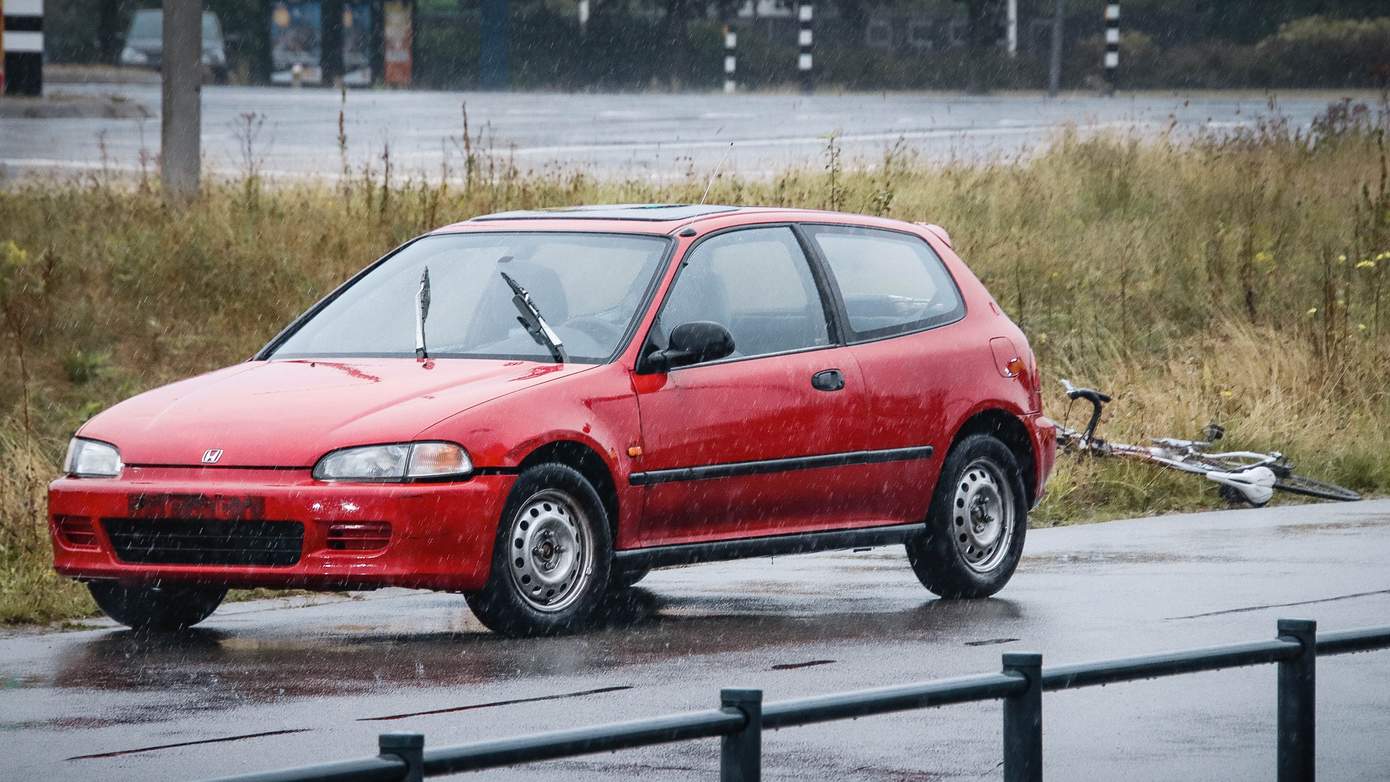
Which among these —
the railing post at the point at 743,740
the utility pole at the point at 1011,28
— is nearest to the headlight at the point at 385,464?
the railing post at the point at 743,740

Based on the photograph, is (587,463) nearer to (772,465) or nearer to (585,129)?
(772,465)

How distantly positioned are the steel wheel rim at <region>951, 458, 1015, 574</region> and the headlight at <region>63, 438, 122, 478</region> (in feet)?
11.2

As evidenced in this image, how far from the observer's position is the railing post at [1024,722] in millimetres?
4805

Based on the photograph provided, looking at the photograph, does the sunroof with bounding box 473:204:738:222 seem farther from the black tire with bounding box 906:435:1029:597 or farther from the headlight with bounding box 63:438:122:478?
the headlight with bounding box 63:438:122:478

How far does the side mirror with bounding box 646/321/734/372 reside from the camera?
967 centimetres

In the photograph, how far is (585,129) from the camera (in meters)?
31.8

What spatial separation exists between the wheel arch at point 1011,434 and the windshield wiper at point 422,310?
7.52ft

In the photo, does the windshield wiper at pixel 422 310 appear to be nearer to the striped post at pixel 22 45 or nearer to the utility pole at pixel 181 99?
the utility pole at pixel 181 99

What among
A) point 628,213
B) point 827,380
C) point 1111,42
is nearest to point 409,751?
point 827,380

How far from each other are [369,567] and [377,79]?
48149 mm

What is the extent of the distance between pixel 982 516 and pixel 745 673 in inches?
93.2

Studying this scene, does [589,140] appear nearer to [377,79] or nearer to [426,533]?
[426,533]

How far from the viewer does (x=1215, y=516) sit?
14.4 m

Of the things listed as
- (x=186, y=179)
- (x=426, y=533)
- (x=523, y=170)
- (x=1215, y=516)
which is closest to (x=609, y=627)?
(x=426, y=533)
